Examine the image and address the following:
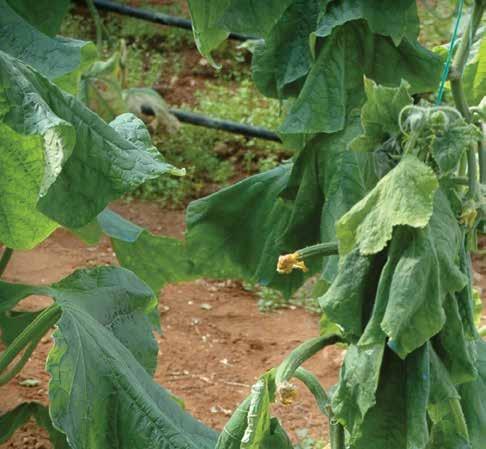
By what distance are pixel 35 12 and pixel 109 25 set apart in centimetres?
530

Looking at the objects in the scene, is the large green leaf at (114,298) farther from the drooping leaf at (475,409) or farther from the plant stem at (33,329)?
the drooping leaf at (475,409)

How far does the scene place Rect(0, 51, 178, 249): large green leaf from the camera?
145cm

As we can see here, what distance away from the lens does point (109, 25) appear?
7.50 meters

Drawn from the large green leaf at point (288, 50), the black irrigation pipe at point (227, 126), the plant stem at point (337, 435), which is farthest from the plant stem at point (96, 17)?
the black irrigation pipe at point (227, 126)

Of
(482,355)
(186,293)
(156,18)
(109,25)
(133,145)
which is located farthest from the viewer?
(109,25)

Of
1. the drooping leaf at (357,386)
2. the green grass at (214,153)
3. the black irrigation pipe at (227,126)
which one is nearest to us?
the drooping leaf at (357,386)

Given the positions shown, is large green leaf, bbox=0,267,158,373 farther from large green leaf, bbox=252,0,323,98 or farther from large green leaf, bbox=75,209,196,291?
large green leaf, bbox=252,0,323,98

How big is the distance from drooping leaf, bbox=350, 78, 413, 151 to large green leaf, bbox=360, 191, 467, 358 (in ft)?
0.50

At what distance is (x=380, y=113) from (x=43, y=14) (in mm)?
991

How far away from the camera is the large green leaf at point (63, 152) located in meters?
1.45

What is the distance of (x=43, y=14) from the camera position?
2.30m

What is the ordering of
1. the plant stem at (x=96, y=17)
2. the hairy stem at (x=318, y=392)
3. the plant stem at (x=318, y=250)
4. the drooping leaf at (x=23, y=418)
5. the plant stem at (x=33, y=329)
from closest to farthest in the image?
the plant stem at (x=318, y=250) → the hairy stem at (x=318, y=392) → the plant stem at (x=33, y=329) → the drooping leaf at (x=23, y=418) → the plant stem at (x=96, y=17)

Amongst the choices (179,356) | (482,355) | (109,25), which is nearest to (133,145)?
(482,355)

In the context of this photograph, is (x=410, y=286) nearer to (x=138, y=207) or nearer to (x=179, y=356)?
(x=179, y=356)
